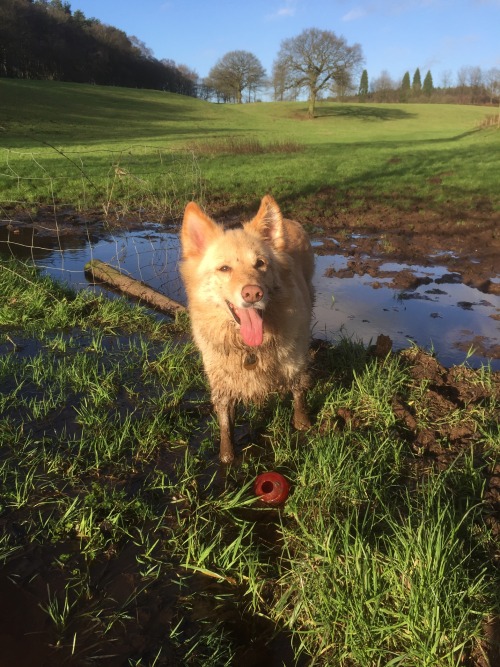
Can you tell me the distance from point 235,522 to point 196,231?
82.2 inches

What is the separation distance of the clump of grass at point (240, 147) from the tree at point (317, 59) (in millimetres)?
36393

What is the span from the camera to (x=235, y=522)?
109 inches

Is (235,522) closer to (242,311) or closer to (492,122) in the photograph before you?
(242,311)

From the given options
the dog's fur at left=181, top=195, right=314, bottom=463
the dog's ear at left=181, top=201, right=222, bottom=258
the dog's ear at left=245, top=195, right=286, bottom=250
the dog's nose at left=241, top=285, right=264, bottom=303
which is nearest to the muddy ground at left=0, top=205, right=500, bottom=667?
the dog's fur at left=181, top=195, right=314, bottom=463

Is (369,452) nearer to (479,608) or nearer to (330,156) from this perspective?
(479,608)

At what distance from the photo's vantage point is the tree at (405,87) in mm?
84125

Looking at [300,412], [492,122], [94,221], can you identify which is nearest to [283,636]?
[300,412]

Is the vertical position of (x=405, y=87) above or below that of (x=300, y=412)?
above

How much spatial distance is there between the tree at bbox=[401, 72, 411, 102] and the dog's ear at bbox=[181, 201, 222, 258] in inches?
3753

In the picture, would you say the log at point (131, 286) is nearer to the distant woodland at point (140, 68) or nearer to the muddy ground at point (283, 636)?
the muddy ground at point (283, 636)

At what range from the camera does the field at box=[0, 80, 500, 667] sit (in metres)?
2.01

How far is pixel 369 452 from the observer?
3.16 metres

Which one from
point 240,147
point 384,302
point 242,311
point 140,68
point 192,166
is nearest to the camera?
point 242,311

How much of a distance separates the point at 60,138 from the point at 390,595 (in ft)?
99.8
